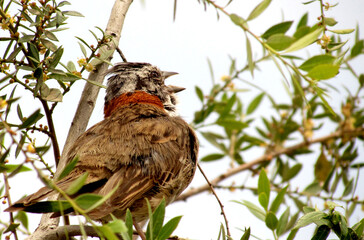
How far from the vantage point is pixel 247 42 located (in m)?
2.72

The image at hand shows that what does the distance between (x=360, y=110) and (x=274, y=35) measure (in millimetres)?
3517

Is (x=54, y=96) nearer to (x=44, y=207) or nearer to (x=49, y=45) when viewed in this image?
(x=49, y=45)

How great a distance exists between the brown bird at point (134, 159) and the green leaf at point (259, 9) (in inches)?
60.6

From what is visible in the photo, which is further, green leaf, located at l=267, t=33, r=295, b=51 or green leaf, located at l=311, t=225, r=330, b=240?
green leaf, located at l=311, t=225, r=330, b=240

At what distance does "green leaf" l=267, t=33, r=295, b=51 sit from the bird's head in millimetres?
3087

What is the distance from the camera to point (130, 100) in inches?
212

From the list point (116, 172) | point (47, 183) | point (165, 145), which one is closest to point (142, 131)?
point (165, 145)

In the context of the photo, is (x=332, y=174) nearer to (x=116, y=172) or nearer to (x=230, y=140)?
(x=230, y=140)

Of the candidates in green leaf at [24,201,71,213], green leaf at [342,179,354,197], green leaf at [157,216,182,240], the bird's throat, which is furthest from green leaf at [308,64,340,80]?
the bird's throat

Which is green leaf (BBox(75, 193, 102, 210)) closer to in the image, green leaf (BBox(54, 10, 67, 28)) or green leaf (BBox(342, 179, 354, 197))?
green leaf (BBox(54, 10, 67, 28))

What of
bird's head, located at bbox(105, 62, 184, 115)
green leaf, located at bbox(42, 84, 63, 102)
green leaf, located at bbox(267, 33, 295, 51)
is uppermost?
bird's head, located at bbox(105, 62, 184, 115)

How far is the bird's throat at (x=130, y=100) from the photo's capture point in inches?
212

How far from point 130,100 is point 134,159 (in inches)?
60.0

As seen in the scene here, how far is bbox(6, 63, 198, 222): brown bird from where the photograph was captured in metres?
3.67
